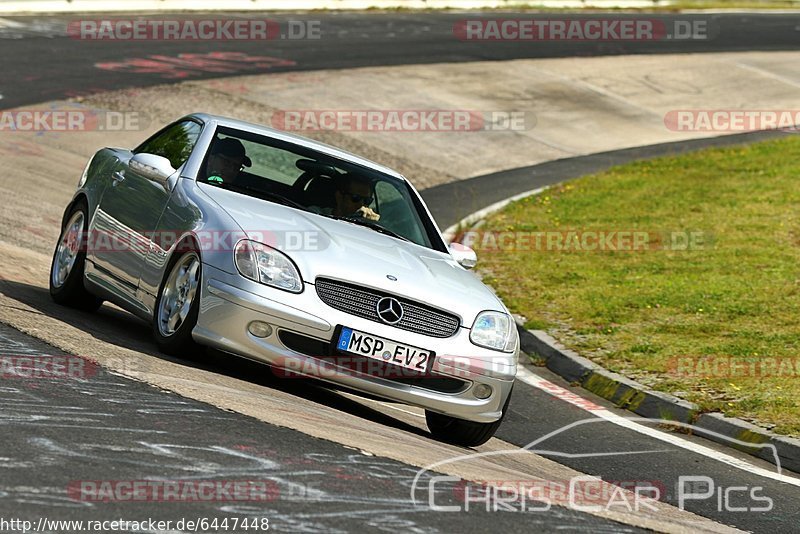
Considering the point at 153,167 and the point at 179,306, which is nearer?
the point at 179,306

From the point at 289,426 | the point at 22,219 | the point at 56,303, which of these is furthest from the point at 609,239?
the point at 289,426

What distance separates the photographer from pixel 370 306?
783 centimetres

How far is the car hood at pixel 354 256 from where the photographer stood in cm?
788

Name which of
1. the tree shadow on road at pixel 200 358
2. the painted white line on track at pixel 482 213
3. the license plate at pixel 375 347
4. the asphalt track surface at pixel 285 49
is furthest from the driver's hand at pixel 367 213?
the asphalt track surface at pixel 285 49

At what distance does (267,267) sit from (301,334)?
0.44 m

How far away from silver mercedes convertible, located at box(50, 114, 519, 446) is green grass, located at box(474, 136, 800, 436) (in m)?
2.59

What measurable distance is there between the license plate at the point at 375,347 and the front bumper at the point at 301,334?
0.11 ft

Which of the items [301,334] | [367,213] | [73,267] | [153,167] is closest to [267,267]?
[301,334]

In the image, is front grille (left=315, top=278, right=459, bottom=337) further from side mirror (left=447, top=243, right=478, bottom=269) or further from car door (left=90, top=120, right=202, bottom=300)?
car door (left=90, top=120, right=202, bottom=300)

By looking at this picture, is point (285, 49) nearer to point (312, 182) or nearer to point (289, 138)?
point (289, 138)

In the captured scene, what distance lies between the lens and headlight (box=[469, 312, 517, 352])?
813 centimetres

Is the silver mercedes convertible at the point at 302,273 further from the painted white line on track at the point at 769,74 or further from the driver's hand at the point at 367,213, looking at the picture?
the painted white line on track at the point at 769,74

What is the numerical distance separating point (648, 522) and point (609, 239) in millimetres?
10342

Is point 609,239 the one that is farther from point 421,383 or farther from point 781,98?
point 781,98
